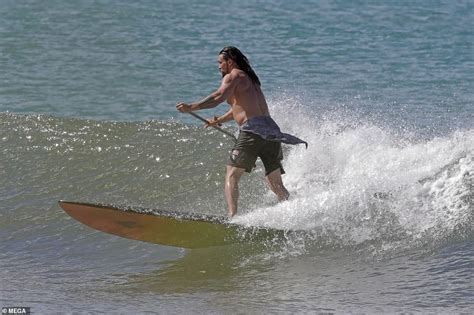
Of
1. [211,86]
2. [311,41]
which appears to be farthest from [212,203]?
[311,41]

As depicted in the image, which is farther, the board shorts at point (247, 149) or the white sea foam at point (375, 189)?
the white sea foam at point (375, 189)

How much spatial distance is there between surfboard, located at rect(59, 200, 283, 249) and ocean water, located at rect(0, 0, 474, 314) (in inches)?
4.7

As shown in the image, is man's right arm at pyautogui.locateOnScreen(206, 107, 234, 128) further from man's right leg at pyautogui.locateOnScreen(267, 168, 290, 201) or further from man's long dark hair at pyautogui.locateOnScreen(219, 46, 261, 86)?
man's right leg at pyautogui.locateOnScreen(267, 168, 290, 201)

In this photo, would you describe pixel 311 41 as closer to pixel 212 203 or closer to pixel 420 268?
pixel 212 203

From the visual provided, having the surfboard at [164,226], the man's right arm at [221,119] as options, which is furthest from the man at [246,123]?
the surfboard at [164,226]

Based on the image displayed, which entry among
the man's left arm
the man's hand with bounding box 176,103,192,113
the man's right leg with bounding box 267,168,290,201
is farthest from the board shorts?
the man's hand with bounding box 176,103,192,113

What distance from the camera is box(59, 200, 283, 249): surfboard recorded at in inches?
357

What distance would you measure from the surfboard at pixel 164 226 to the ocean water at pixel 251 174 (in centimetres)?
12

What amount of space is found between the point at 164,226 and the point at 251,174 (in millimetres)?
2652

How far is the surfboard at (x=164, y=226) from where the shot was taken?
29.8 ft

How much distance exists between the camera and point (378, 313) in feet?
24.0

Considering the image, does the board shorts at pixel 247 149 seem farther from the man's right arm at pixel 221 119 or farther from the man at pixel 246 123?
the man's right arm at pixel 221 119

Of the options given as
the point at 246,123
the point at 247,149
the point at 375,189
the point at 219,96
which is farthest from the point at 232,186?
the point at 375,189

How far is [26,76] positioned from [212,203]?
27.4ft
